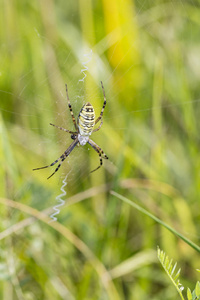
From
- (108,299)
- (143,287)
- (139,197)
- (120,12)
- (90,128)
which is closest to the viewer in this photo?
(108,299)

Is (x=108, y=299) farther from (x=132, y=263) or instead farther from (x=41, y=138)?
(x=41, y=138)

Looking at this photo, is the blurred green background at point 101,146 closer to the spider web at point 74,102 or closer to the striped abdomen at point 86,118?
the spider web at point 74,102

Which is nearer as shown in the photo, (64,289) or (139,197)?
(64,289)

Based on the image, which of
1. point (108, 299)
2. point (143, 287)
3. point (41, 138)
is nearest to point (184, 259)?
point (143, 287)

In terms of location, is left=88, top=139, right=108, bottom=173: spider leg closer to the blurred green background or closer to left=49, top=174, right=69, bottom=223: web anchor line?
the blurred green background

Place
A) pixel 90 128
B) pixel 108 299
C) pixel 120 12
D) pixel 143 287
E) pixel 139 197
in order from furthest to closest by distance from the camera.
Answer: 1. pixel 120 12
2. pixel 139 197
3. pixel 90 128
4. pixel 143 287
5. pixel 108 299

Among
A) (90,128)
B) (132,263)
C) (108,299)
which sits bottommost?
(108,299)

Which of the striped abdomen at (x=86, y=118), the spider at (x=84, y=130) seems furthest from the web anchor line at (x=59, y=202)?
the striped abdomen at (x=86, y=118)
